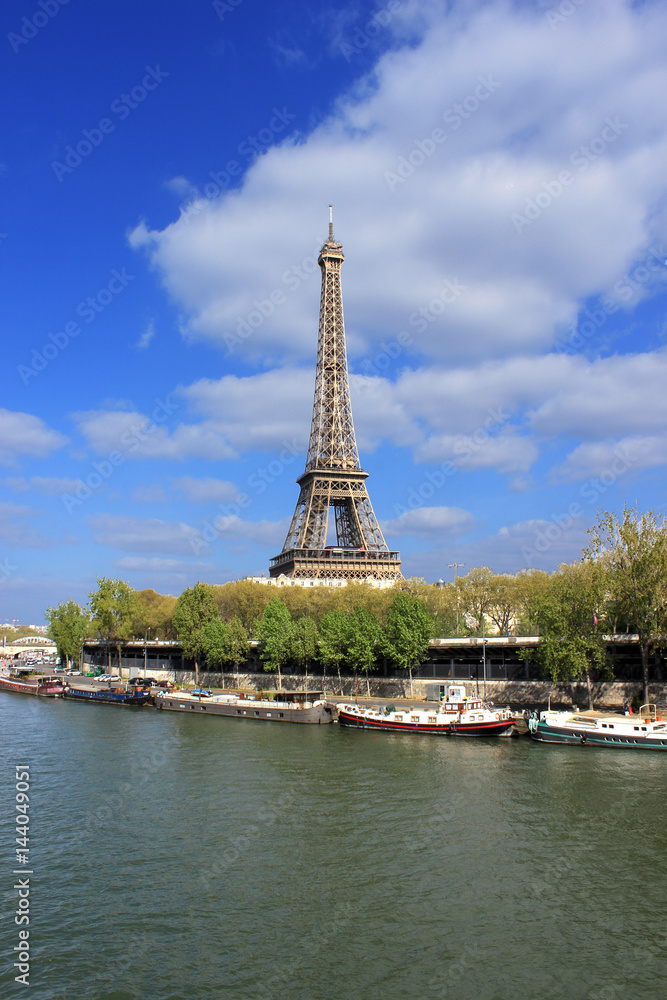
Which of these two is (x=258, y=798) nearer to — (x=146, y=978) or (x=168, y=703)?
(x=146, y=978)

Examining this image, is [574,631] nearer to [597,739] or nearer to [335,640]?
[597,739]

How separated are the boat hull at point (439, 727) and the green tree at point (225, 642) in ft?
102

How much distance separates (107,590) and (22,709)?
3675 centimetres

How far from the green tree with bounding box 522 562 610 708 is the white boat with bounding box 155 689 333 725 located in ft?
68.6

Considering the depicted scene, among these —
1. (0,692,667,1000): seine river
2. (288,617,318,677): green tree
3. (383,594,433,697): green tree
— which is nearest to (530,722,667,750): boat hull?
(0,692,667,1000): seine river

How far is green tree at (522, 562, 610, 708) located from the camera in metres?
62.4

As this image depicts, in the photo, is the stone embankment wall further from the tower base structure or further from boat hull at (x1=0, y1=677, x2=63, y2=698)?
the tower base structure

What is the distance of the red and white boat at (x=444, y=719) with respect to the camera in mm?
56906

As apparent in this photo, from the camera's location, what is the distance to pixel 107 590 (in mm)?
113312

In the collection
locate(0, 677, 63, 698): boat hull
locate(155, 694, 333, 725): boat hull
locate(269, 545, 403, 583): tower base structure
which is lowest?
locate(0, 677, 63, 698): boat hull

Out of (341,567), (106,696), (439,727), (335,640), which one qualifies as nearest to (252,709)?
(335,640)

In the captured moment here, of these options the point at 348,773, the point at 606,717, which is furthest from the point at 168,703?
the point at 606,717

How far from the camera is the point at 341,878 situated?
26031 mm

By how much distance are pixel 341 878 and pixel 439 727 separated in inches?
1324
